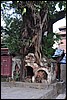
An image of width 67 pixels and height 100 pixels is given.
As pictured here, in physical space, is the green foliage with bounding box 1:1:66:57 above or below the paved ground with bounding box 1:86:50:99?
above

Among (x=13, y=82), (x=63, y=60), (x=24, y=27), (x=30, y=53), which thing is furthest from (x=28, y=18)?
(x=63, y=60)

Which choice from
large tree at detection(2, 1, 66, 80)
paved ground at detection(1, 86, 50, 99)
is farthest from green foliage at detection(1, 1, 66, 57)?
paved ground at detection(1, 86, 50, 99)

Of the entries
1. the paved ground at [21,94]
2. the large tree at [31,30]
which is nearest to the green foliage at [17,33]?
the large tree at [31,30]

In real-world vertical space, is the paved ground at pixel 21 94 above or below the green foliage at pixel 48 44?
below

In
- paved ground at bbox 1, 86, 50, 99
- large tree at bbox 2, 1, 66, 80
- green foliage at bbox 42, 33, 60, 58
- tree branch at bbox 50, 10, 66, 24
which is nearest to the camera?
paved ground at bbox 1, 86, 50, 99

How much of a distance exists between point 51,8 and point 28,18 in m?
1.19

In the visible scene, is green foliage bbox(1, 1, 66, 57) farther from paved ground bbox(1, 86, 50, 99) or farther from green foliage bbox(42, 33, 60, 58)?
paved ground bbox(1, 86, 50, 99)

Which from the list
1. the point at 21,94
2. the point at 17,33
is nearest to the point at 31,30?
the point at 17,33

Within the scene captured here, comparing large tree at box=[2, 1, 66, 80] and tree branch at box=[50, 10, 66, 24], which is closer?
large tree at box=[2, 1, 66, 80]

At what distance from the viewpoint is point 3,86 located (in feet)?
36.7

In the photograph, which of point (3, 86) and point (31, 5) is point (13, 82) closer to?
point (3, 86)

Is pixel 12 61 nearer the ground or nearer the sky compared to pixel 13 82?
nearer the sky

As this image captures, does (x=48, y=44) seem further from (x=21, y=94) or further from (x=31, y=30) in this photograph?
(x=21, y=94)

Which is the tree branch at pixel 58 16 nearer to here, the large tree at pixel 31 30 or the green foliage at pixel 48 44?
the large tree at pixel 31 30
